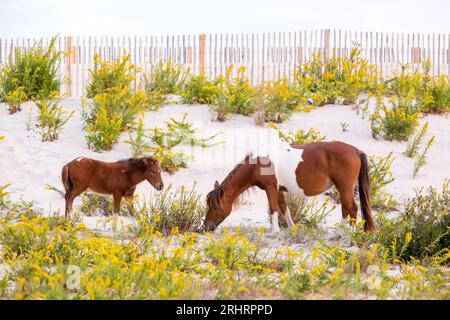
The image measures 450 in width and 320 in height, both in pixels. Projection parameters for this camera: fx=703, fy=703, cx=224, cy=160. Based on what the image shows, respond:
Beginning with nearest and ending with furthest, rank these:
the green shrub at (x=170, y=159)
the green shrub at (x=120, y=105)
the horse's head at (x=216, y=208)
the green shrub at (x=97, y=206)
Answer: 1. the horse's head at (x=216, y=208)
2. the green shrub at (x=97, y=206)
3. the green shrub at (x=170, y=159)
4. the green shrub at (x=120, y=105)

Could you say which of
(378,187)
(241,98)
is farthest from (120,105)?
(378,187)

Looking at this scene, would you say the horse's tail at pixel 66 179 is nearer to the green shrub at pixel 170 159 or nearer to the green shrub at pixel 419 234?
the green shrub at pixel 170 159

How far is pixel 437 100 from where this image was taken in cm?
1623

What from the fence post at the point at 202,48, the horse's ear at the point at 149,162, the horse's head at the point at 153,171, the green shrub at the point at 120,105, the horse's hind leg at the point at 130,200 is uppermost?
the fence post at the point at 202,48

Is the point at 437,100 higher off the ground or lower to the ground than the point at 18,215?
higher

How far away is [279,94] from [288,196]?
5.71m

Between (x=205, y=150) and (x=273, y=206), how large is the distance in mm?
5132

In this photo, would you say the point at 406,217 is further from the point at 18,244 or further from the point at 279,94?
the point at 279,94

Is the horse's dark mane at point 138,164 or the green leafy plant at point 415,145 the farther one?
the green leafy plant at point 415,145

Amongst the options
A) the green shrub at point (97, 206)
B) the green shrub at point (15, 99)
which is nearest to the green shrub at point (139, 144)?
the green shrub at point (97, 206)

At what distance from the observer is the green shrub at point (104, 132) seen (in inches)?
516

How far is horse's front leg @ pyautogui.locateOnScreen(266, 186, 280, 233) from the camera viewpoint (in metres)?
8.48

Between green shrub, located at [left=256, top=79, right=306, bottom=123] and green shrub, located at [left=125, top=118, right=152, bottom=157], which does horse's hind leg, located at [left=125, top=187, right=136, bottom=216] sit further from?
green shrub, located at [left=256, top=79, right=306, bottom=123]
